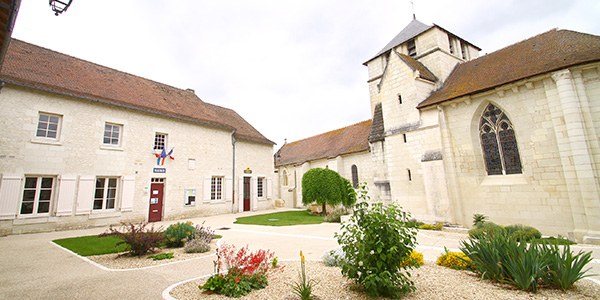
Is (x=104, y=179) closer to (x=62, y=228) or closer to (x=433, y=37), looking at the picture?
(x=62, y=228)

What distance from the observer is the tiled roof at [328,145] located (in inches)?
791

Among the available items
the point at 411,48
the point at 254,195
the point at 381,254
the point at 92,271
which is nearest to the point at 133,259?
the point at 92,271

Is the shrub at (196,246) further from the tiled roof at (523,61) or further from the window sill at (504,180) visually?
the tiled roof at (523,61)

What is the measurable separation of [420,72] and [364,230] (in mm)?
11203

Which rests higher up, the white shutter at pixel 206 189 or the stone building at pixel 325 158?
the stone building at pixel 325 158

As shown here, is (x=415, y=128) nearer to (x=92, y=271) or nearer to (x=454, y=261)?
(x=454, y=261)

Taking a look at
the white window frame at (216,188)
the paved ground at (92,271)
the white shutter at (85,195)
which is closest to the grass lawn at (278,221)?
the white window frame at (216,188)

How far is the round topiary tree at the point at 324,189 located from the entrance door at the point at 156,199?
28.6ft

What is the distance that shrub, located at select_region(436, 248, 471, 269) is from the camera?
4.72m

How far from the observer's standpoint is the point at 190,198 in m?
15.3

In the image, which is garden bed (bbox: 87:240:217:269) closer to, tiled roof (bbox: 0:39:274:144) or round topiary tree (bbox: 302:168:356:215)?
→ tiled roof (bbox: 0:39:274:144)

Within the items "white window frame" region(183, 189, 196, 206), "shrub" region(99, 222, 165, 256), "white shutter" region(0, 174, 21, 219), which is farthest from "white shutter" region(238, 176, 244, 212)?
"shrub" region(99, 222, 165, 256)

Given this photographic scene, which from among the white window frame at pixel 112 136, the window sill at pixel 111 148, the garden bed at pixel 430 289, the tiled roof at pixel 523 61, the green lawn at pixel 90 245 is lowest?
the garden bed at pixel 430 289

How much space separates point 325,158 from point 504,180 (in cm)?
1353
